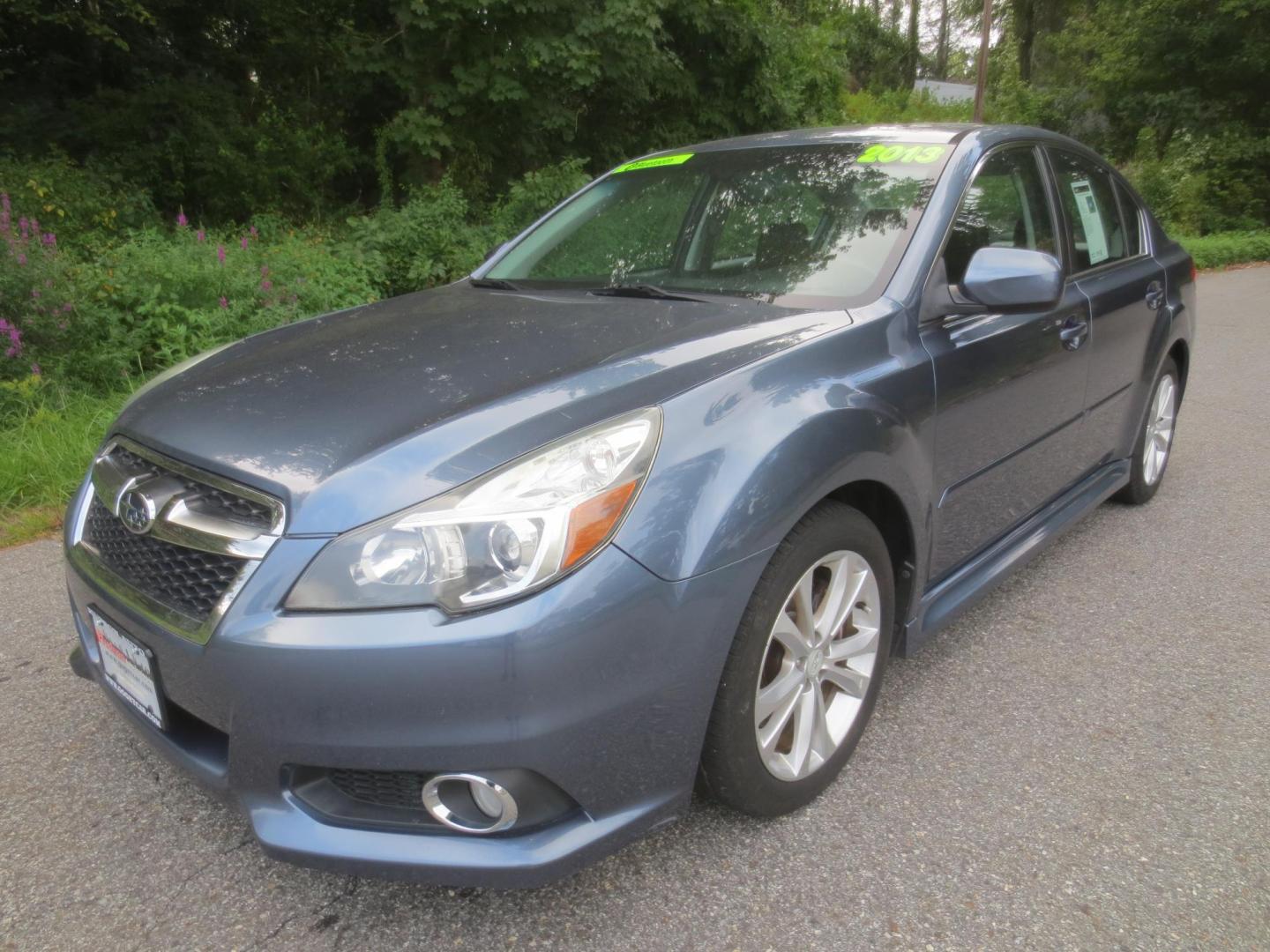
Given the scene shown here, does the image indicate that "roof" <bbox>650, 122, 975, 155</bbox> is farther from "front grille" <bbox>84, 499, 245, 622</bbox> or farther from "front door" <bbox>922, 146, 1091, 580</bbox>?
"front grille" <bbox>84, 499, 245, 622</bbox>

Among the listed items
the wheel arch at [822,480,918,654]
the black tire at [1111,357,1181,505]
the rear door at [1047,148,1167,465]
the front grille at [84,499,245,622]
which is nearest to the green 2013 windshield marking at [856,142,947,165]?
the rear door at [1047,148,1167,465]

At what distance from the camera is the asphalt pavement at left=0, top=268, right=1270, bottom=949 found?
6.24 feet

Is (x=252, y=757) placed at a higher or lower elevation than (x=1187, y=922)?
higher

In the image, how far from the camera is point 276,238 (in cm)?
898

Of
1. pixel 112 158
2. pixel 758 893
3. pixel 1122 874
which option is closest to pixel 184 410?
pixel 758 893

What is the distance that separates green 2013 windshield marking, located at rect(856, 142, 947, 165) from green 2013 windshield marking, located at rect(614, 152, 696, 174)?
663mm

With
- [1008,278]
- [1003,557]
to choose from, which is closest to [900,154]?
[1008,278]

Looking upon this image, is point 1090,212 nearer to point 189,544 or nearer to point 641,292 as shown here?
point 641,292

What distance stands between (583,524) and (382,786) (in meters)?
0.60

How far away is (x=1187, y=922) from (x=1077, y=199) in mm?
2574

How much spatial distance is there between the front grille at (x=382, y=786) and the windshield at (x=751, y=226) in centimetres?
152

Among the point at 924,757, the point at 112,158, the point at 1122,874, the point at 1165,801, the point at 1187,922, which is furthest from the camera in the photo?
the point at 112,158

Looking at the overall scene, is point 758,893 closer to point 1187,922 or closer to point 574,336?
point 1187,922

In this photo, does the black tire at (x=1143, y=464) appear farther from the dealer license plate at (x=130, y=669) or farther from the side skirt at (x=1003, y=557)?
the dealer license plate at (x=130, y=669)
